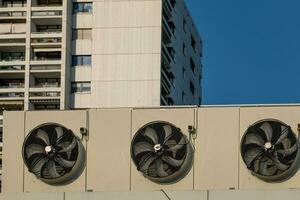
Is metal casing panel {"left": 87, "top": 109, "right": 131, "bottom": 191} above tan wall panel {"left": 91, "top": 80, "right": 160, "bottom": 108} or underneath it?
underneath

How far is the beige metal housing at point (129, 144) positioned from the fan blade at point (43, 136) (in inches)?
41.7

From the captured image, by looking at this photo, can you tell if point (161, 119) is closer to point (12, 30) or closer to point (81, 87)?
point (81, 87)

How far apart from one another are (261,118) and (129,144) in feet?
26.2

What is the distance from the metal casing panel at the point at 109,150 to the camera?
256ft

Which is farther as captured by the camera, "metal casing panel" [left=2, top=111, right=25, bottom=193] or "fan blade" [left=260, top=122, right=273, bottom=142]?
"metal casing panel" [left=2, top=111, right=25, bottom=193]

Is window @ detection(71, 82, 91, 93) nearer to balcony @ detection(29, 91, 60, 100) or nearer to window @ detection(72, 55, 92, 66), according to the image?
balcony @ detection(29, 91, 60, 100)

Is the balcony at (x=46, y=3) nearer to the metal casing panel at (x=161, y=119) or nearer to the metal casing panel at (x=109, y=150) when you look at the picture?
the metal casing panel at (x=109, y=150)

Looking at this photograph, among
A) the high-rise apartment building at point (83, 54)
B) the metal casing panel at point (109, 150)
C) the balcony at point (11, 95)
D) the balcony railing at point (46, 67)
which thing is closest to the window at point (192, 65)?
the high-rise apartment building at point (83, 54)

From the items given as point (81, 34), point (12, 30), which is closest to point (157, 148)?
point (81, 34)

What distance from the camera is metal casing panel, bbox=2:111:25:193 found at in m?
79.3

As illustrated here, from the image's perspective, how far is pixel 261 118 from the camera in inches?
3027

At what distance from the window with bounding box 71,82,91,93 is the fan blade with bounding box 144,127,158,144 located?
42.1 metres

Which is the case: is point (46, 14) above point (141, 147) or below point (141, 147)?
above

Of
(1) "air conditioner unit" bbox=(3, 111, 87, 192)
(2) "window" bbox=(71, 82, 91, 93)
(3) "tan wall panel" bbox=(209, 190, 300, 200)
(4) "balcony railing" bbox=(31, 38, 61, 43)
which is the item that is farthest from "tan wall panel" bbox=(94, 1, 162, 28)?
(3) "tan wall panel" bbox=(209, 190, 300, 200)
